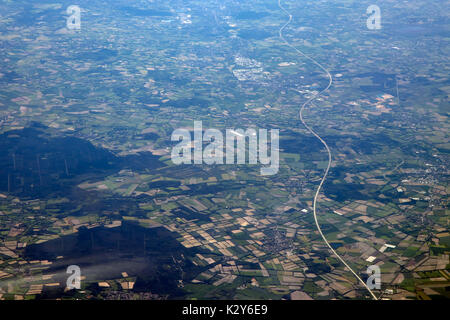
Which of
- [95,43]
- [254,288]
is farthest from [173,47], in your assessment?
[254,288]

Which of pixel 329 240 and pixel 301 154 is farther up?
pixel 301 154

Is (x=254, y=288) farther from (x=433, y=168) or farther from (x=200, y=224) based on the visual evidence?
(x=433, y=168)

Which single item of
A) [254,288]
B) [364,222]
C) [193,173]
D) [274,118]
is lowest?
[254,288]

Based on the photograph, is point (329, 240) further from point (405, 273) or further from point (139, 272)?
point (139, 272)

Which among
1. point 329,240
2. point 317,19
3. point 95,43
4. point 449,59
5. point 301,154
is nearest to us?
point 329,240

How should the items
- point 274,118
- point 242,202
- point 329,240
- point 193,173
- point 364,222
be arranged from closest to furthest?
point 329,240 → point 364,222 → point 242,202 → point 193,173 → point 274,118

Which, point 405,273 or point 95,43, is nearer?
point 405,273
